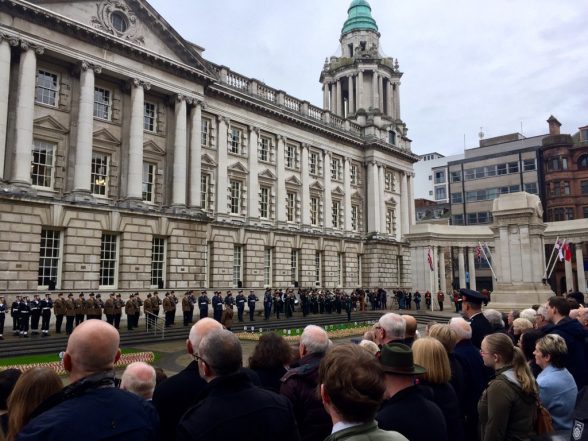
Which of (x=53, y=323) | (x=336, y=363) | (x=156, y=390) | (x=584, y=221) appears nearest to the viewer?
(x=336, y=363)

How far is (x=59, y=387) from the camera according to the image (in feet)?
11.2

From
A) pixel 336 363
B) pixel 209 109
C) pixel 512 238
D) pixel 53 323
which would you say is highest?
pixel 209 109

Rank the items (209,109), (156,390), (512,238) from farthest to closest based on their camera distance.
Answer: (209,109) < (512,238) < (156,390)

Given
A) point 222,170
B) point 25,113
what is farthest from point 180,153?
point 25,113

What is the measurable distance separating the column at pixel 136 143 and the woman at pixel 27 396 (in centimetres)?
2525

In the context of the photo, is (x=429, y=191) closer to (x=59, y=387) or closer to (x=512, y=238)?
(x=512, y=238)

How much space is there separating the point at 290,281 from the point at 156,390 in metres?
35.1

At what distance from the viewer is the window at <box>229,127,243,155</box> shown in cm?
3616

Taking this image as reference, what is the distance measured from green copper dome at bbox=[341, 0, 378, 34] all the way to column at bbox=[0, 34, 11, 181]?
139 ft

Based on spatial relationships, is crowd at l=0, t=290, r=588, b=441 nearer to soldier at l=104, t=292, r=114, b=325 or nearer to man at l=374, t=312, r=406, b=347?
man at l=374, t=312, r=406, b=347

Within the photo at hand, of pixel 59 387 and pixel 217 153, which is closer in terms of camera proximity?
pixel 59 387

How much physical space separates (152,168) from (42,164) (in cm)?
667

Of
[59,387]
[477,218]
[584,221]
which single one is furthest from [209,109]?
[477,218]

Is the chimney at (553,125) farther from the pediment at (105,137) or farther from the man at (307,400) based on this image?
the man at (307,400)
